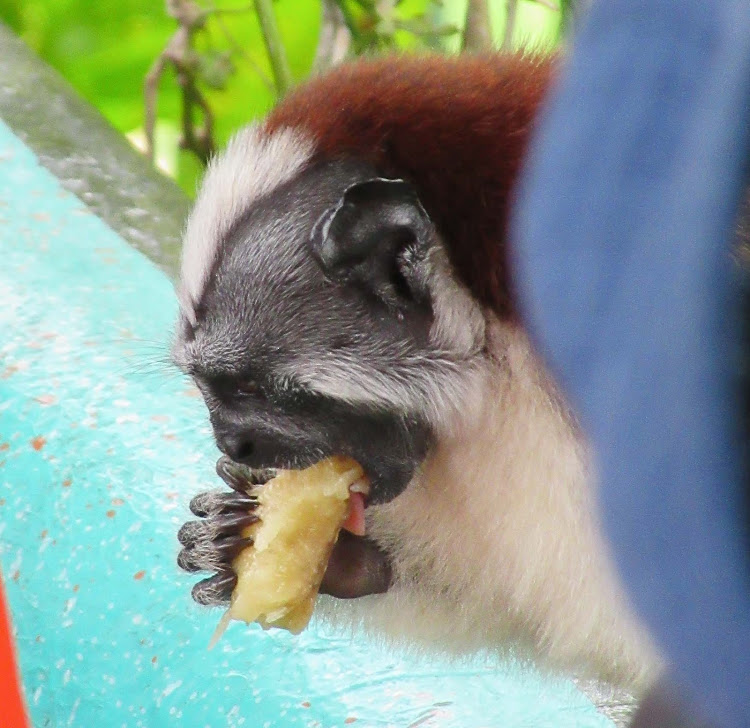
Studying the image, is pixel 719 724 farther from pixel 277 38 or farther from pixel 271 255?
pixel 277 38

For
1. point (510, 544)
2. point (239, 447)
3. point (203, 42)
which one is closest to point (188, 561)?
point (239, 447)

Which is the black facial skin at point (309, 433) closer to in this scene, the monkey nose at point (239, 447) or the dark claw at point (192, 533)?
the monkey nose at point (239, 447)

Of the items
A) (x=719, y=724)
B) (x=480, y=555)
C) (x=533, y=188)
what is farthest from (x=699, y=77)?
(x=480, y=555)

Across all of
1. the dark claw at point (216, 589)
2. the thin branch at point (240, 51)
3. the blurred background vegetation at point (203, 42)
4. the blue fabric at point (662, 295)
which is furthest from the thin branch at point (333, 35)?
the blue fabric at point (662, 295)

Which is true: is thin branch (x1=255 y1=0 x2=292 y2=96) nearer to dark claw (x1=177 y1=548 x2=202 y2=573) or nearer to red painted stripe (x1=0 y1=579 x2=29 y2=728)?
dark claw (x1=177 y1=548 x2=202 y2=573)

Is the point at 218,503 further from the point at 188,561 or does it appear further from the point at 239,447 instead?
the point at 239,447

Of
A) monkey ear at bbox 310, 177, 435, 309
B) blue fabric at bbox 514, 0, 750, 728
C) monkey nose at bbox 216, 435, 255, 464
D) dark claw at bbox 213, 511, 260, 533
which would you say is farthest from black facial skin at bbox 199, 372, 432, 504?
blue fabric at bbox 514, 0, 750, 728

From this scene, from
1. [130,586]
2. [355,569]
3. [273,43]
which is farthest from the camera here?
[273,43]
